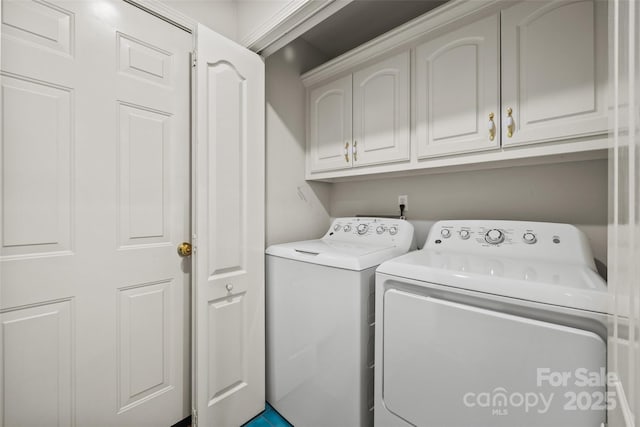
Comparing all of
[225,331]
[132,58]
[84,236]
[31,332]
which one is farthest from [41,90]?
[225,331]

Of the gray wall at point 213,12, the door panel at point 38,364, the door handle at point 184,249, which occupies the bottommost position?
the door panel at point 38,364

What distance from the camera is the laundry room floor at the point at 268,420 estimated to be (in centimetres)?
156

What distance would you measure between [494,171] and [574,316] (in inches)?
39.3

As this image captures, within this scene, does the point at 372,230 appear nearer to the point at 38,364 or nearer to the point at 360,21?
the point at 360,21

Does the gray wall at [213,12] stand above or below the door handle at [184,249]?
above

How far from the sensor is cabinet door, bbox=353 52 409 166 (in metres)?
1.54

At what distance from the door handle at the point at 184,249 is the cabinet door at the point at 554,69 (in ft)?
5.35

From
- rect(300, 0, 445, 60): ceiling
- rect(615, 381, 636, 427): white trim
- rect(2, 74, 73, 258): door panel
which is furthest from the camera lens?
rect(300, 0, 445, 60): ceiling

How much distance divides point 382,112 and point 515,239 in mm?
983

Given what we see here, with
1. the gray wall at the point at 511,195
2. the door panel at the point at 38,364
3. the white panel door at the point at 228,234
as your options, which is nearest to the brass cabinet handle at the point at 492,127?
the gray wall at the point at 511,195

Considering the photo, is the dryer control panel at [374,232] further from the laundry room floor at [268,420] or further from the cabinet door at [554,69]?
the laundry room floor at [268,420]

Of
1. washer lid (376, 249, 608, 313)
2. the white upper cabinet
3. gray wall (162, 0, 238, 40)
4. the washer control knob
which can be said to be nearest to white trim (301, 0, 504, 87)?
the white upper cabinet

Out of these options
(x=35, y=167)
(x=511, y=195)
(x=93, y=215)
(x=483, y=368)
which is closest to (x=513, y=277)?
(x=483, y=368)

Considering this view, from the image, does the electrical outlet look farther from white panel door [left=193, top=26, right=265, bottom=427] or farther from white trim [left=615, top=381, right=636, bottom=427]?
white trim [left=615, top=381, right=636, bottom=427]
